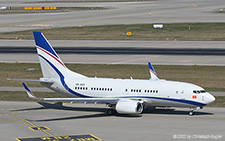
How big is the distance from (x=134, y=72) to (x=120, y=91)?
89.1ft

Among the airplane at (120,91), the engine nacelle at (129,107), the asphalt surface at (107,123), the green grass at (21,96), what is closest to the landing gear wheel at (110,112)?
the airplane at (120,91)

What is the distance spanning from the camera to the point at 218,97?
203 ft

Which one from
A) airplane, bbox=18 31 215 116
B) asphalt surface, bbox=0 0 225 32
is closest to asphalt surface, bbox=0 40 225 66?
asphalt surface, bbox=0 0 225 32

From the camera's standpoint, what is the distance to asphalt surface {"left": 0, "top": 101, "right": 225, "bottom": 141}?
43.8 m

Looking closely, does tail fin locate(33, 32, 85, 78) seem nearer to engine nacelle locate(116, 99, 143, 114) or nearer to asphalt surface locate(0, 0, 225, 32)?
engine nacelle locate(116, 99, 143, 114)

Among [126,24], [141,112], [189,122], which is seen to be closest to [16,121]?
[141,112]

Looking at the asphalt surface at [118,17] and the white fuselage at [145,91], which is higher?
the asphalt surface at [118,17]

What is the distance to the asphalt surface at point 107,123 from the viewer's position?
43.8 m

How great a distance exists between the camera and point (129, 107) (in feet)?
166

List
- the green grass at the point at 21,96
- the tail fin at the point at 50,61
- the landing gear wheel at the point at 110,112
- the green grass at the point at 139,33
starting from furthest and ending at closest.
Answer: the green grass at the point at 139,33, the green grass at the point at 21,96, the tail fin at the point at 50,61, the landing gear wheel at the point at 110,112

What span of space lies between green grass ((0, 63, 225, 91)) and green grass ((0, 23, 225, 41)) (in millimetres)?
35478

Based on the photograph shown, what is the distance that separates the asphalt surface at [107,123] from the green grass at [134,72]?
50.2ft

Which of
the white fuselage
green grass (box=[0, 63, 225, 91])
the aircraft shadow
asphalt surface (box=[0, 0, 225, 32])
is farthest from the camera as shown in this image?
asphalt surface (box=[0, 0, 225, 32])

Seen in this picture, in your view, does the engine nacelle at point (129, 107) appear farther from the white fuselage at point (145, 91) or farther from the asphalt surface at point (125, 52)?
the asphalt surface at point (125, 52)
